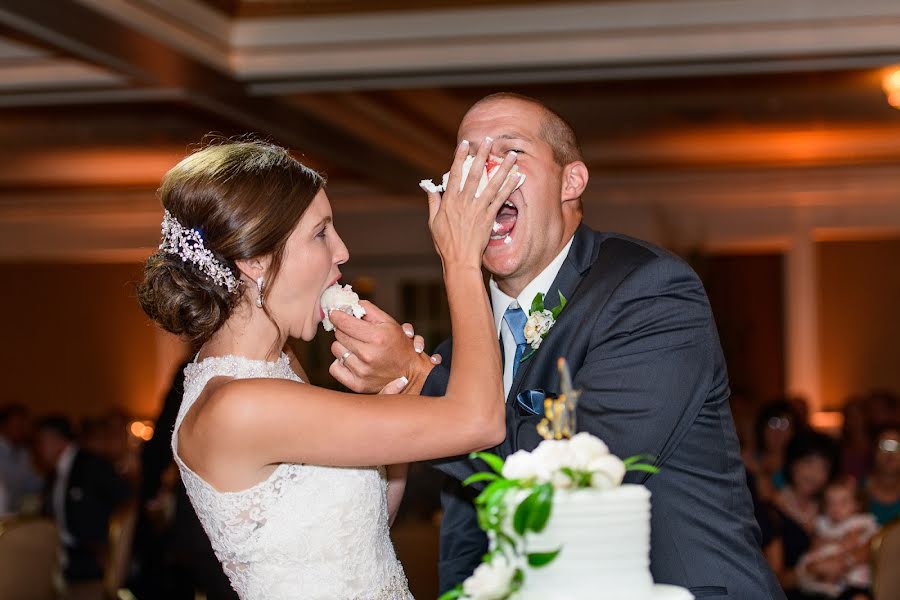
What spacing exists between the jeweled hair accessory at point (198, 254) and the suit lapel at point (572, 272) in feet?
2.12

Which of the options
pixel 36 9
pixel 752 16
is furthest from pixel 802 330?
pixel 36 9

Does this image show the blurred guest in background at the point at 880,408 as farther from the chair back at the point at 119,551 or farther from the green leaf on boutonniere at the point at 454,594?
the green leaf on boutonniere at the point at 454,594

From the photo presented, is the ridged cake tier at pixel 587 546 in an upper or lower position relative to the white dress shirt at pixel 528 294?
lower

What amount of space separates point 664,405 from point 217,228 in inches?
39.4

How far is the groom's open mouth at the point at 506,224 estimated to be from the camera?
2.49 m

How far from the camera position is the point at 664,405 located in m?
2.07

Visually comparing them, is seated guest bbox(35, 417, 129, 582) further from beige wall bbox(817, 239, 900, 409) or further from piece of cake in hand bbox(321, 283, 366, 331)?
beige wall bbox(817, 239, 900, 409)

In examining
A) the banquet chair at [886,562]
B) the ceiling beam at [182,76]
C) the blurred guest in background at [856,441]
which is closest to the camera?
the banquet chair at [886,562]

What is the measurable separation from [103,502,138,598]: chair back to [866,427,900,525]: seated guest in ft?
13.8

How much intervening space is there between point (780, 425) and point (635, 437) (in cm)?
690

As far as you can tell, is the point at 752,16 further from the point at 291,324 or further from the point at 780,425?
the point at 291,324

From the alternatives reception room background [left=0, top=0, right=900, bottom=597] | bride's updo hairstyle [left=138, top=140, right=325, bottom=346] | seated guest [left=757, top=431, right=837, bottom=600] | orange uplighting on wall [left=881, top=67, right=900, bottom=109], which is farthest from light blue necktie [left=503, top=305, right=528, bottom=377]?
orange uplighting on wall [left=881, top=67, right=900, bottom=109]

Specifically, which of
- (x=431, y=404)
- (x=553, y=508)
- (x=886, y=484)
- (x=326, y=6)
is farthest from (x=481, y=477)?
(x=886, y=484)

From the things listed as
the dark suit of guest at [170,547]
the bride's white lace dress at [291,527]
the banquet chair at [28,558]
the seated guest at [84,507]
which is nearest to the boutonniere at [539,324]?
the bride's white lace dress at [291,527]
